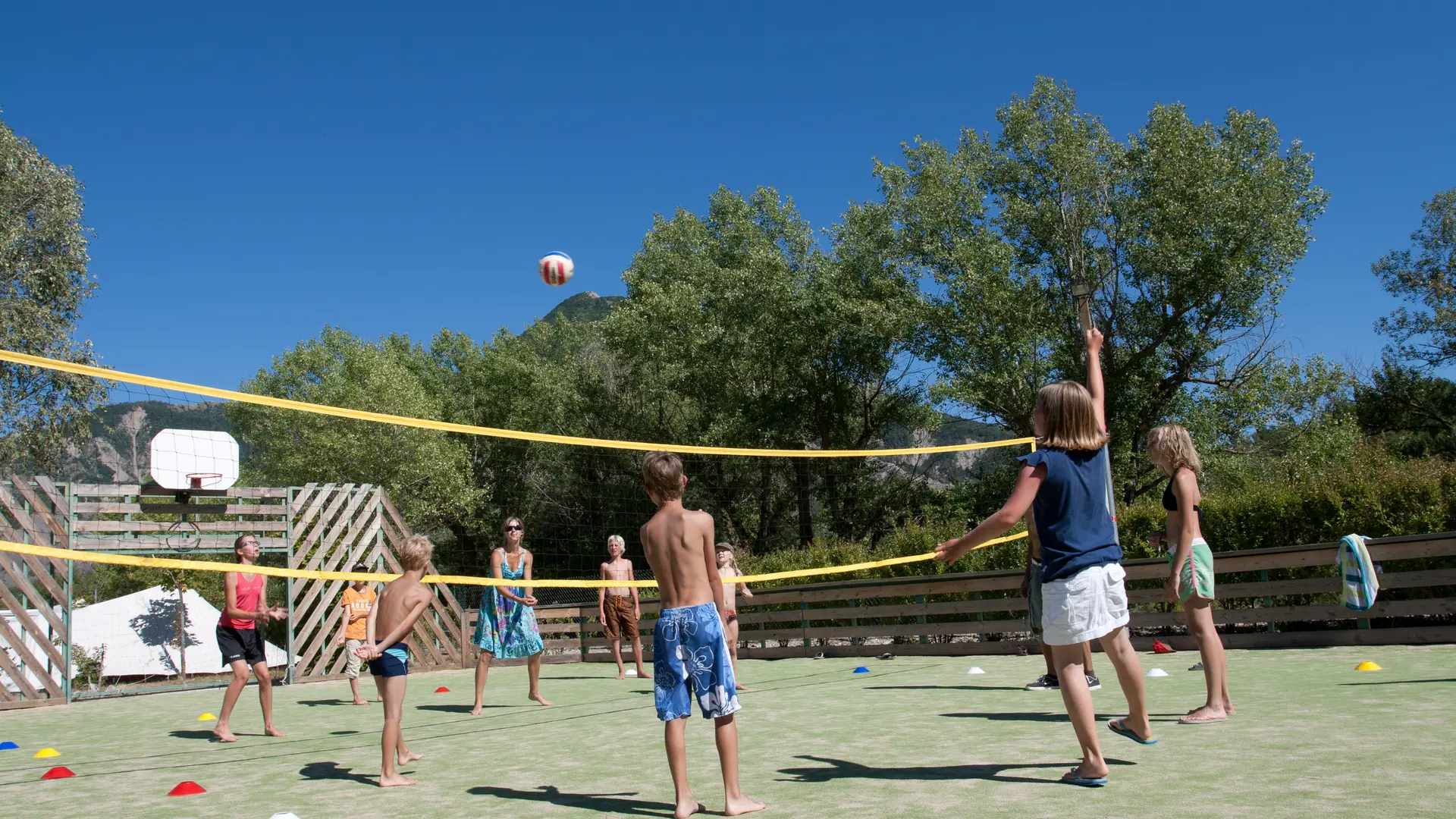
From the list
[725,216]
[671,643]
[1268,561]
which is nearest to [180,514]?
[671,643]

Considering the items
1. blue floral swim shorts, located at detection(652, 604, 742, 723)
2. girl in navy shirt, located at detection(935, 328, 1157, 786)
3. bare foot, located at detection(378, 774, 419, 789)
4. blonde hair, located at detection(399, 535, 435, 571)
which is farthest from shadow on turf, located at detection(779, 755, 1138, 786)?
blonde hair, located at detection(399, 535, 435, 571)

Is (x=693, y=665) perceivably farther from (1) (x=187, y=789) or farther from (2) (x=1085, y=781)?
(1) (x=187, y=789)

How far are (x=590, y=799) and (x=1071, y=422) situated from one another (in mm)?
2585

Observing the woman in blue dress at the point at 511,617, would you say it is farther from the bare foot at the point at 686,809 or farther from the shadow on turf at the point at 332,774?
the bare foot at the point at 686,809

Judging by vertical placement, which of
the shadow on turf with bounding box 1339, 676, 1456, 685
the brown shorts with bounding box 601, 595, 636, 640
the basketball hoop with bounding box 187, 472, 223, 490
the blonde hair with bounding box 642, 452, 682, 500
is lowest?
the shadow on turf with bounding box 1339, 676, 1456, 685

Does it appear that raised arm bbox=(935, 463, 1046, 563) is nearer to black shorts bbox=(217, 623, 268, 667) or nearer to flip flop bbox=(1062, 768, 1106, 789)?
flip flop bbox=(1062, 768, 1106, 789)

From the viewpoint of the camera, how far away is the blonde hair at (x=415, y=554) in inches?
213

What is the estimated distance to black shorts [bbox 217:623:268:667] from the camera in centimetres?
755

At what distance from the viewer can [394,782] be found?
5.09m

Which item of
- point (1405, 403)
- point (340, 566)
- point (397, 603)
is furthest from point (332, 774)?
point (1405, 403)

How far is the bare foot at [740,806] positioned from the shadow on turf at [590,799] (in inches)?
11.0

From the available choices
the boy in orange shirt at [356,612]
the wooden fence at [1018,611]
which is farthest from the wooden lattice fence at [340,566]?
the boy in orange shirt at [356,612]

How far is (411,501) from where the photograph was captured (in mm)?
35062

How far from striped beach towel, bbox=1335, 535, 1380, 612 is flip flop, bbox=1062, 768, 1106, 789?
145 inches
